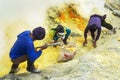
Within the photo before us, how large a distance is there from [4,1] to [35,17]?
127cm

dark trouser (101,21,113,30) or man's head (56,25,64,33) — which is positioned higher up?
man's head (56,25,64,33)

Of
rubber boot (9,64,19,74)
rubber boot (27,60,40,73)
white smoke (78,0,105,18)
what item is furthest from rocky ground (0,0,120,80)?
white smoke (78,0,105,18)

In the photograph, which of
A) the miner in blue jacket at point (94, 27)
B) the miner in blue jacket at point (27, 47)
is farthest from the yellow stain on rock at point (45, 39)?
the miner in blue jacket at point (27, 47)

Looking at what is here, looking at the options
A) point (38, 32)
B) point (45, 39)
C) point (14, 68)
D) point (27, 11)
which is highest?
point (38, 32)

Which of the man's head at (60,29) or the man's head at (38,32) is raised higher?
the man's head at (38,32)

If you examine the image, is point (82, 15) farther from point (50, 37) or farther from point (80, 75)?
point (80, 75)

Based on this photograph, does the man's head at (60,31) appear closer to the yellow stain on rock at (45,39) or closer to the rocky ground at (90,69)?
the yellow stain on rock at (45,39)

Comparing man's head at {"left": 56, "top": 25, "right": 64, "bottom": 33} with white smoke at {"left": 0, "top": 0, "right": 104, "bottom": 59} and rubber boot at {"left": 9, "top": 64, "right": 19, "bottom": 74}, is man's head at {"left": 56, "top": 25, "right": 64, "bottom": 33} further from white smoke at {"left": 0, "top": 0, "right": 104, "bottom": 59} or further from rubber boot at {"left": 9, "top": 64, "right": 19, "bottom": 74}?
rubber boot at {"left": 9, "top": 64, "right": 19, "bottom": 74}

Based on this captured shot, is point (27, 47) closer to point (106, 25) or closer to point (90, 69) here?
point (90, 69)

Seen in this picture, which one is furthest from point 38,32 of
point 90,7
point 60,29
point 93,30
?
point 90,7

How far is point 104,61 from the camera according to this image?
7316 millimetres

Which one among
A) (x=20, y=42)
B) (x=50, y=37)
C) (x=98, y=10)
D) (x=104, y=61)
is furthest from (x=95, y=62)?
(x=98, y=10)

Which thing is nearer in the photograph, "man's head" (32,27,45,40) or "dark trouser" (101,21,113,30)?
"man's head" (32,27,45,40)

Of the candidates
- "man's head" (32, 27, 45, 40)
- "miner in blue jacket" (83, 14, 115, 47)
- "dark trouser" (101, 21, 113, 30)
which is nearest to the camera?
"man's head" (32, 27, 45, 40)
